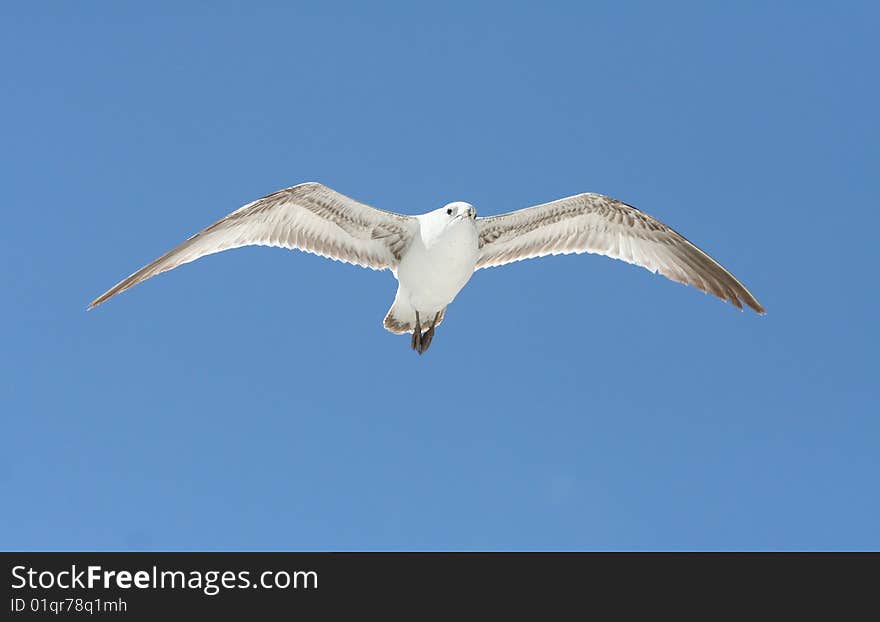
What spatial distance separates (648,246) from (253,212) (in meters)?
6.73

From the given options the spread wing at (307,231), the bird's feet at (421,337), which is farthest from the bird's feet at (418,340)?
the spread wing at (307,231)

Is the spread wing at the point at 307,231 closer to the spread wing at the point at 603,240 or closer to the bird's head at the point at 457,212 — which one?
the bird's head at the point at 457,212

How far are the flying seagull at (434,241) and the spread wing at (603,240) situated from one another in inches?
0.7

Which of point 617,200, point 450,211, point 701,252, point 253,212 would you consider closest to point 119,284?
point 253,212

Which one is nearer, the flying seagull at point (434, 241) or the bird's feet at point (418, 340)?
the flying seagull at point (434, 241)

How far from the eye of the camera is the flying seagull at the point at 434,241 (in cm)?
1245

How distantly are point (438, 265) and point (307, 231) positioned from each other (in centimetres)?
245

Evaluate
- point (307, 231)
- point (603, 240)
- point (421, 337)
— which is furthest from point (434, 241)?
point (603, 240)

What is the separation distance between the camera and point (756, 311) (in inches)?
520

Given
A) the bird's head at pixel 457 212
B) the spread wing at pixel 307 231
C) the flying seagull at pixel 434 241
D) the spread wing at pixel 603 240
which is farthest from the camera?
the spread wing at pixel 603 240

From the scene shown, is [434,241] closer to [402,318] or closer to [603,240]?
[402,318]

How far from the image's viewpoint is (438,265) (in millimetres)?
12305
